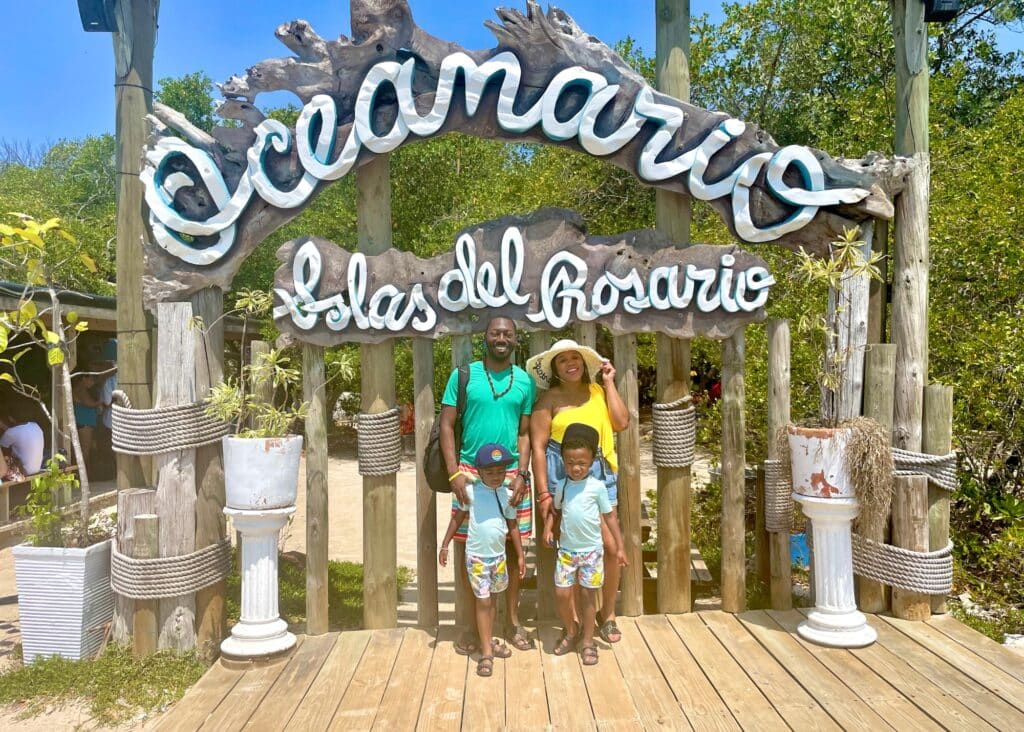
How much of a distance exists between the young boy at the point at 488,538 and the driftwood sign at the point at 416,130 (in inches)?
67.3

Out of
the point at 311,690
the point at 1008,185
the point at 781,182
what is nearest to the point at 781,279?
the point at 1008,185

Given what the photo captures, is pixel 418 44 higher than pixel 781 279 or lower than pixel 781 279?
higher

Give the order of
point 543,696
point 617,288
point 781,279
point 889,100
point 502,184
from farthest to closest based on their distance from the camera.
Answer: point 502,184
point 889,100
point 781,279
point 617,288
point 543,696

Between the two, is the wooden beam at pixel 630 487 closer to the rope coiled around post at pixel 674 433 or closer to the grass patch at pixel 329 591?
the rope coiled around post at pixel 674 433

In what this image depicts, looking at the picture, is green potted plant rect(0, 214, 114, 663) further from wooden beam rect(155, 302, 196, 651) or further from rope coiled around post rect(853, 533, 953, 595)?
rope coiled around post rect(853, 533, 953, 595)

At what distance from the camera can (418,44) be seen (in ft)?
12.2

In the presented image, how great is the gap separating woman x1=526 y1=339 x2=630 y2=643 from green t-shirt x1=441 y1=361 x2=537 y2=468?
0.09 m

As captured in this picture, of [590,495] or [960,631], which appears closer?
[590,495]

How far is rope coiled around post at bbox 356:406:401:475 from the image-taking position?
148 inches

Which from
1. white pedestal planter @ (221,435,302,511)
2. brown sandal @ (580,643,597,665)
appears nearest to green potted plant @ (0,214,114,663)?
white pedestal planter @ (221,435,302,511)

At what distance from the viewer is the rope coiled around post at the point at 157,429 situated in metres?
3.59

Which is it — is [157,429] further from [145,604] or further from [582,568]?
[582,568]

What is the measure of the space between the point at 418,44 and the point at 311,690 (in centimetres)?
316

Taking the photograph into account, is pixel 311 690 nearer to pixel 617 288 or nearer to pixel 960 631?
pixel 617 288
